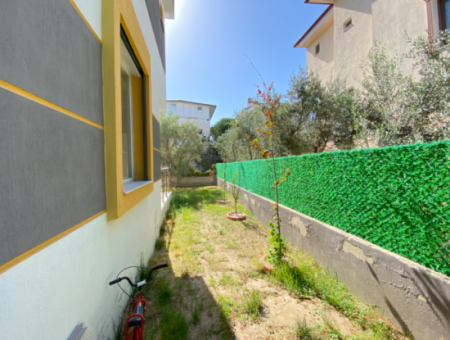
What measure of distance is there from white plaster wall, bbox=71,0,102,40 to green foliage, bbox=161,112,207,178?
13.6 metres

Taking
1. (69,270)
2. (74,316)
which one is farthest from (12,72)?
(74,316)

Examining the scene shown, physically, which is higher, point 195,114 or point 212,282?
point 195,114

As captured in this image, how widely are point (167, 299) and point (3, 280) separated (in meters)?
2.15

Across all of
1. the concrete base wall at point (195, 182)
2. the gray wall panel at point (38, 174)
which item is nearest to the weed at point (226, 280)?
the gray wall panel at point (38, 174)

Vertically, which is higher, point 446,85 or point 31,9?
point 446,85

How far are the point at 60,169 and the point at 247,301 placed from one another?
7.76 ft

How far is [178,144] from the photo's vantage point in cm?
1605

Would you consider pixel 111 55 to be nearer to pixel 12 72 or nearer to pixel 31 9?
pixel 31 9

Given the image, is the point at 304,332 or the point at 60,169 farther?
the point at 304,332

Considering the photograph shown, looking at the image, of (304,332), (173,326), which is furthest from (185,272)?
(304,332)

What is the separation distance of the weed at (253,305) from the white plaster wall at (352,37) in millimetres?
8380

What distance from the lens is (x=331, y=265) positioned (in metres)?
2.89

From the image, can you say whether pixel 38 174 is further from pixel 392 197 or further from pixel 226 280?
pixel 392 197

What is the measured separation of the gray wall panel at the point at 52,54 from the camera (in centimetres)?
79
